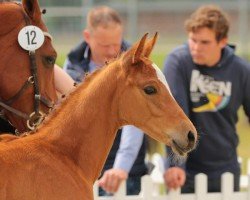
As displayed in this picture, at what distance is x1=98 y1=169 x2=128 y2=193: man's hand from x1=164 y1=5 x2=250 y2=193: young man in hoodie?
0.56 m

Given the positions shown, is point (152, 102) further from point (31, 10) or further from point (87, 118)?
point (31, 10)

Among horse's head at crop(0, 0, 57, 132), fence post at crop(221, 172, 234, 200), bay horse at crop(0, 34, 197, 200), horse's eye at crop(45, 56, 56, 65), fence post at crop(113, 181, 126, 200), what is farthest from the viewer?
fence post at crop(221, 172, 234, 200)

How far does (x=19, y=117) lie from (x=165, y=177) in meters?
1.52

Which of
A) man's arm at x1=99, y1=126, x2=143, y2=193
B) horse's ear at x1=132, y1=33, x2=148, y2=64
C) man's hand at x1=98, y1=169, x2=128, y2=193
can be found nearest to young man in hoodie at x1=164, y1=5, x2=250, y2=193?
man's arm at x1=99, y1=126, x2=143, y2=193

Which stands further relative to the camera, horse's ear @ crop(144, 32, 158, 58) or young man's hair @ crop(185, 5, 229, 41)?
young man's hair @ crop(185, 5, 229, 41)

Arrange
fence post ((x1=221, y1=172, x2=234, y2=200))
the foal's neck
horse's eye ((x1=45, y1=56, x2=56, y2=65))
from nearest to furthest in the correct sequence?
the foal's neck
horse's eye ((x1=45, y1=56, x2=56, y2=65))
fence post ((x1=221, y1=172, x2=234, y2=200))

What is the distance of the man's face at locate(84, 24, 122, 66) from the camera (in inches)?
223

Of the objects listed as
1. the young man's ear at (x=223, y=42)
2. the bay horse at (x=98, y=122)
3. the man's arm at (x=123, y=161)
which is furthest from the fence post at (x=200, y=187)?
the bay horse at (x=98, y=122)

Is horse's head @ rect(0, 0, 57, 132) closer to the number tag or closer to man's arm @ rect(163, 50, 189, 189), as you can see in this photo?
the number tag

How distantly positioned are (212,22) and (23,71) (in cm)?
184

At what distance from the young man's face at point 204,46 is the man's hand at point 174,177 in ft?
2.66

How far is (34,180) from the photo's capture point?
12.4 ft

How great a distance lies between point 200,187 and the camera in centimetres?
579

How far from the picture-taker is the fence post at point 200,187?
5.77 metres
